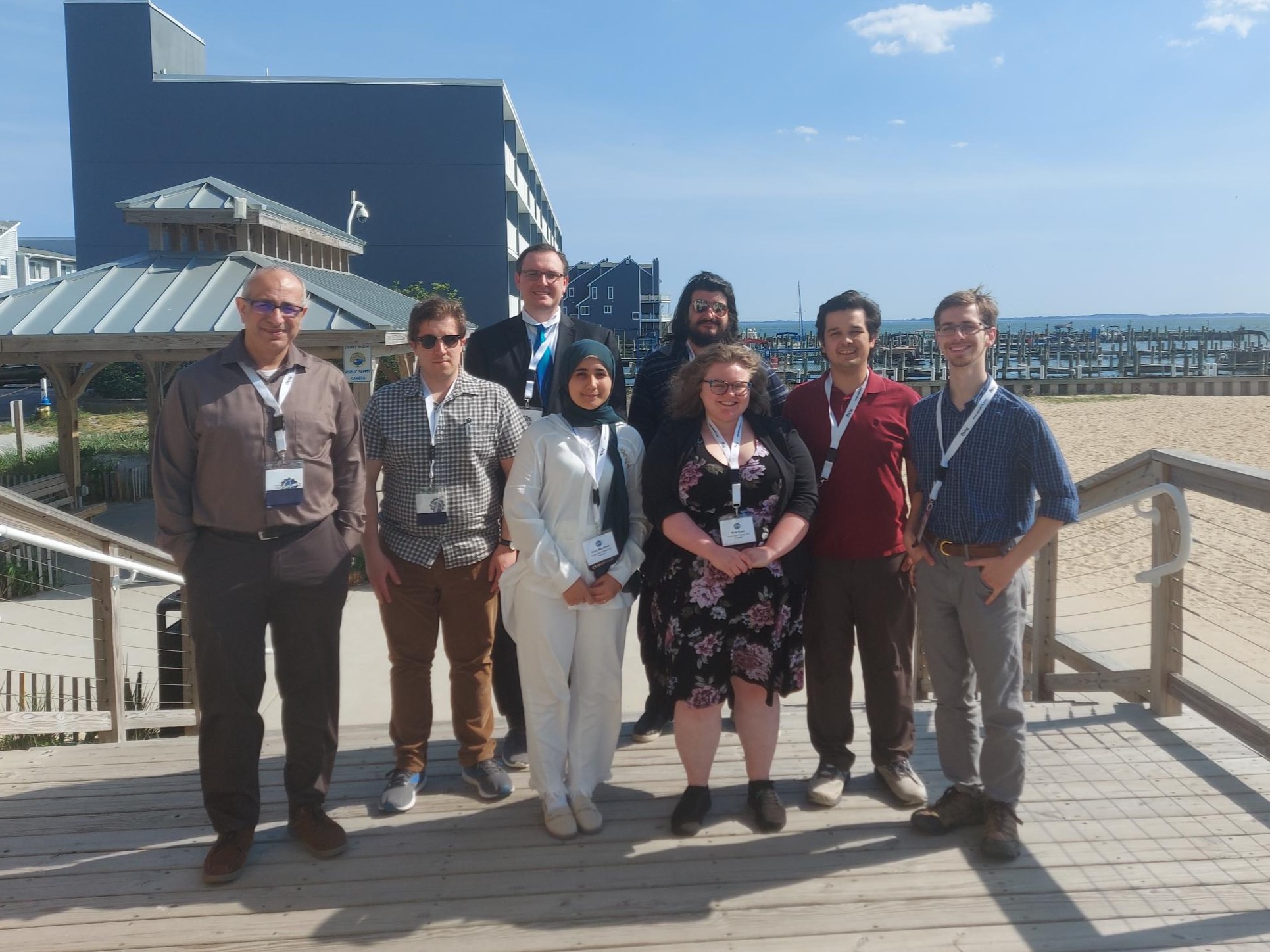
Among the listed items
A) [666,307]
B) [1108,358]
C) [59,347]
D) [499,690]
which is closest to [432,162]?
[59,347]

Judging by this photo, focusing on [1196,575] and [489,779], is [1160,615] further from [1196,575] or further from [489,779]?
[1196,575]

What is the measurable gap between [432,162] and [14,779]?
29.1m

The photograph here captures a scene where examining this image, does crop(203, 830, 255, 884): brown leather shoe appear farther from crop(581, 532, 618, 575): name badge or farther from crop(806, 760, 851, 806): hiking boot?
crop(806, 760, 851, 806): hiking boot

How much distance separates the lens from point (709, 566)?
308cm

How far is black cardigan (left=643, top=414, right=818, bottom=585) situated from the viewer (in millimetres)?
3096

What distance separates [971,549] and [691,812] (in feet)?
4.06

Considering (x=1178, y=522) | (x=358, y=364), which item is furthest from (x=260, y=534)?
(x=358, y=364)

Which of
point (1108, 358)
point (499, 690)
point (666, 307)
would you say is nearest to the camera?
point (499, 690)

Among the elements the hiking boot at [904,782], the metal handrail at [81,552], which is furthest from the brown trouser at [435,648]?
the hiking boot at [904,782]

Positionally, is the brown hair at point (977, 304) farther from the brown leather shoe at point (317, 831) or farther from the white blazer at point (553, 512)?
the brown leather shoe at point (317, 831)

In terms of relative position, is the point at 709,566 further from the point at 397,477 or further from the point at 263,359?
the point at 263,359

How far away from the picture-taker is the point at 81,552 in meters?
3.89

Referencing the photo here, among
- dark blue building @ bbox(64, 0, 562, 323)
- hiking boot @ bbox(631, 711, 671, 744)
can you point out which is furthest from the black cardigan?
dark blue building @ bbox(64, 0, 562, 323)

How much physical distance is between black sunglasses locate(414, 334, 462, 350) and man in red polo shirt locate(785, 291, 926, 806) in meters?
1.21
